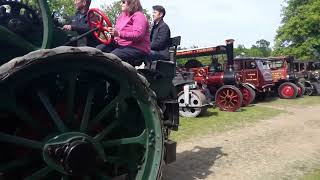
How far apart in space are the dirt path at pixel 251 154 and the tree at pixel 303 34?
3103 centimetres

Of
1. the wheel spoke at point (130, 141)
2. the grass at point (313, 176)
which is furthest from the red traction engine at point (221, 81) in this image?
the wheel spoke at point (130, 141)

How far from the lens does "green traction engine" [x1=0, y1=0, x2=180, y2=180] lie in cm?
313

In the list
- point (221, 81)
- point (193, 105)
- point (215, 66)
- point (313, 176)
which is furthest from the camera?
point (215, 66)

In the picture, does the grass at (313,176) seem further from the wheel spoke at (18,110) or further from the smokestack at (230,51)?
the smokestack at (230,51)

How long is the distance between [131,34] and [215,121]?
23.3 feet

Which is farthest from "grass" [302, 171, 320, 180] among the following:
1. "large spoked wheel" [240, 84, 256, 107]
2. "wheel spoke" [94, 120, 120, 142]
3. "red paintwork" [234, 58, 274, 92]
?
"red paintwork" [234, 58, 274, 92]

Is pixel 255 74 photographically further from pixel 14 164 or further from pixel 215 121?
pixel 14 164

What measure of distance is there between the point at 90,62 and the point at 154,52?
3.07 metres

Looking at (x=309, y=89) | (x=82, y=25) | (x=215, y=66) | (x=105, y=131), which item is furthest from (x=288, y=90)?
(x=105, y=131)

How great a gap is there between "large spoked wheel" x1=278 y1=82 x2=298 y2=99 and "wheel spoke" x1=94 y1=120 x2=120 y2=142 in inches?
676

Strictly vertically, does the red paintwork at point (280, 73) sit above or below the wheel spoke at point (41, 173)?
above

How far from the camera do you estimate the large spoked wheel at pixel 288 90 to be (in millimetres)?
19797

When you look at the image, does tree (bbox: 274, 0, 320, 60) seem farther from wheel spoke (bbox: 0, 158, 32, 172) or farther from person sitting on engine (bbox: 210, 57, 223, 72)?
wheel spoke (bbox: 0, 158, 32, 172)

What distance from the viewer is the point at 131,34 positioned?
4.54 m
